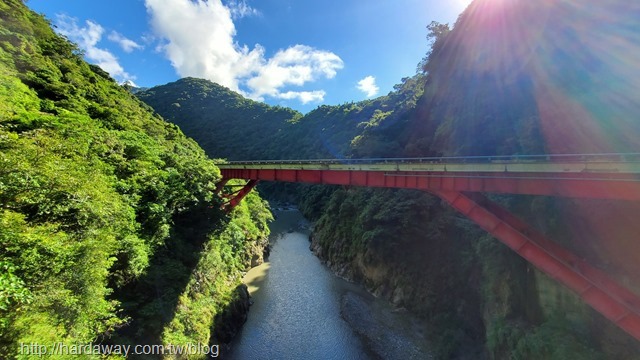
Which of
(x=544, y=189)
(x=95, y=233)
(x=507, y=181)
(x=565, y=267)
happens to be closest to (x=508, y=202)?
(x=507, y=181)

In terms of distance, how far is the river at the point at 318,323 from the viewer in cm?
1948

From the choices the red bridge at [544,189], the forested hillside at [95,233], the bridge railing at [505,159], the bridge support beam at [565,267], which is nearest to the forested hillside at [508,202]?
the bridge support beam at [565,267]

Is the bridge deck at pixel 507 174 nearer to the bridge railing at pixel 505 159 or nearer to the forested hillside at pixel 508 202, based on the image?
the bridge railing at pixel 505 159

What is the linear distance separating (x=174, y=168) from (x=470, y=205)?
2011 centimetres

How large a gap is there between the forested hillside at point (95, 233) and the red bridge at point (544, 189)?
1409cm

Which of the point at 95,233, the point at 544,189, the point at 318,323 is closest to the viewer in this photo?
the point at 95,233

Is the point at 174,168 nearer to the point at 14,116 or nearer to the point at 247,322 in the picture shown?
the point at 14,116

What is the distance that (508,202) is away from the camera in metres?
18.2

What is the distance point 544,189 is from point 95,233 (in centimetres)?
1792

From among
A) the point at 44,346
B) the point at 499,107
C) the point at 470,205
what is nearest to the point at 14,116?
the point at 44,346

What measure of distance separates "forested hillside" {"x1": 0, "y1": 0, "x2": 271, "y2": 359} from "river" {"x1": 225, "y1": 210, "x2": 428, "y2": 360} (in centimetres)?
234

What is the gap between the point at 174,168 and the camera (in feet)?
72.6

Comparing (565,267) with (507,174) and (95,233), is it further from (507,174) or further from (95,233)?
(95,233)

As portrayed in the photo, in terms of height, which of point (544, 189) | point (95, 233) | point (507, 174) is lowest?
point (95, 233)
